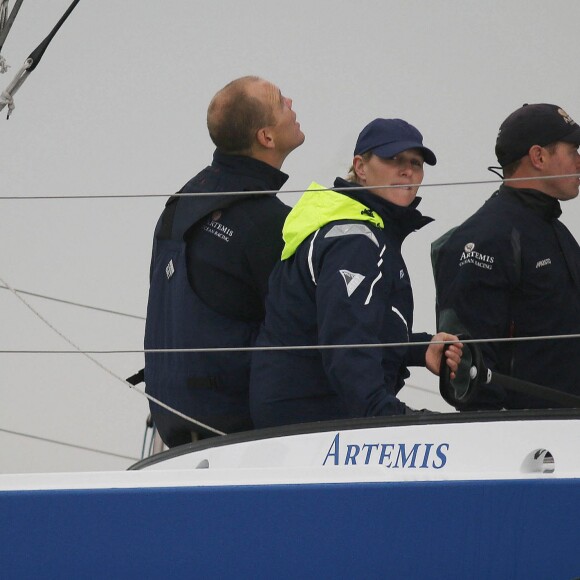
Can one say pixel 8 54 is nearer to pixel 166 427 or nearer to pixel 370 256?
pixel 166 427

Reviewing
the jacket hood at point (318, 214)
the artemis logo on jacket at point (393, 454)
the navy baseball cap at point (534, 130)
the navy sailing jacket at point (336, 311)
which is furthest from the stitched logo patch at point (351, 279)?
the navy baseball cap at point (534, 130)

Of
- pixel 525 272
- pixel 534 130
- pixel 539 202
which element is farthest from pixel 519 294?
pixel 534 130

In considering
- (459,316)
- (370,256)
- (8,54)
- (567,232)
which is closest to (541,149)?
(567,232)

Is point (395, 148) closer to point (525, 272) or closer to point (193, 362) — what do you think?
point (525, 272)

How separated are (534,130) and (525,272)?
25cm

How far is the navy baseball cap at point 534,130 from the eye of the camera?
2385mm

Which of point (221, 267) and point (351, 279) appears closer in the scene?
point (351, 279)

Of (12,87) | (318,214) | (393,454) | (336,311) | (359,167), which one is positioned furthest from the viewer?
(12,87)

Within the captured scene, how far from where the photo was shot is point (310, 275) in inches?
83.2

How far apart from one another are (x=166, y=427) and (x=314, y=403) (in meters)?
0.33

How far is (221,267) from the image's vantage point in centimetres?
228

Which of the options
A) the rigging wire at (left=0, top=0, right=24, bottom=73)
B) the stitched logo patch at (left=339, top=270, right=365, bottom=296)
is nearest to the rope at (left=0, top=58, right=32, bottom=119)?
the rigging wire at (left=0, top=0, right=24, bottom=73)

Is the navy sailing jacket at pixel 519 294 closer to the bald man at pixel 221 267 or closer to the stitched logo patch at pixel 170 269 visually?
the bald man at pixel 221 267

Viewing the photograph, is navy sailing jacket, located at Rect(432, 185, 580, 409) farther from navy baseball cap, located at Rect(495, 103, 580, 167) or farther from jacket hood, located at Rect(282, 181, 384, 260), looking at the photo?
jacket hood, located at Rect(282, 181, 384, 260)
